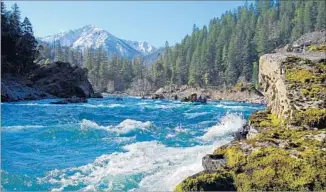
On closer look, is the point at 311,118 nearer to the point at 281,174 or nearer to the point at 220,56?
the point at 281,174

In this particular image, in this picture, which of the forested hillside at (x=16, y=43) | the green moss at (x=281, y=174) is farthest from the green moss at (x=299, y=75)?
the forested hillside at (x=16, y=43)

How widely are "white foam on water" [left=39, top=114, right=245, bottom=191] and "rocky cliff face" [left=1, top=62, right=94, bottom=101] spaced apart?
138 feet

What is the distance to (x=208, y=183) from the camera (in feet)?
17.7

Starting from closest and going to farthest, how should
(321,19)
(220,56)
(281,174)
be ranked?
1. (281,174)
2. (321,19)
3. (220,56)

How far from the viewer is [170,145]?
15.0 meters

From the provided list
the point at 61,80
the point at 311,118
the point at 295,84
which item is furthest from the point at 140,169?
the point at 61,80

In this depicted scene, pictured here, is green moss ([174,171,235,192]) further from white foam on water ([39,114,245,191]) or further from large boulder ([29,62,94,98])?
large boulder ([29,62,94,98])

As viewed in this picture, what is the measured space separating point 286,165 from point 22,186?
7.13 m

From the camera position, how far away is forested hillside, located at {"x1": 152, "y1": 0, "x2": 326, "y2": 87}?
392 ft

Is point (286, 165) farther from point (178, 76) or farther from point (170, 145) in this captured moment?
point (178, 76)

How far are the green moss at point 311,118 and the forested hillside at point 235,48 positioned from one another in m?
106

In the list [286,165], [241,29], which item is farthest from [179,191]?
[241,29]

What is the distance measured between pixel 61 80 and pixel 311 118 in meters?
65.0

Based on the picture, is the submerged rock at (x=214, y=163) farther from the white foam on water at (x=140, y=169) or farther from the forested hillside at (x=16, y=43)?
the forested hillside at (x=16, y=43)
